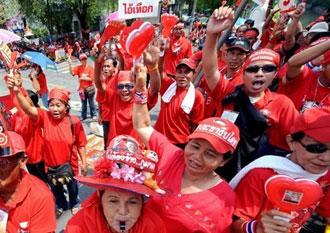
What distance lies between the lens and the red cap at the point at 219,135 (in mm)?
1979

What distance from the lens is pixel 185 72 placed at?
13.5 ft

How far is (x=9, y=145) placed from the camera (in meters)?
2.02

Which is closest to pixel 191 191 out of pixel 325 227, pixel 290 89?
pixel 325 227

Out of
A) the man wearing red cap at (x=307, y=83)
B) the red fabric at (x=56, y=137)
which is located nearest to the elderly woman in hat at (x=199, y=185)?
the man wearing red cap at (x=307, y=83)

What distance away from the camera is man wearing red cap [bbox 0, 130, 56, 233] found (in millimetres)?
2006

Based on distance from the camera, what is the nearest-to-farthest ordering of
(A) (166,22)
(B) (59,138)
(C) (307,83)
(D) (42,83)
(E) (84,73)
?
(C) (307,83) → (B) (59,138) → (A) (166,22) → (D) (42,83) → (E) (84,73)

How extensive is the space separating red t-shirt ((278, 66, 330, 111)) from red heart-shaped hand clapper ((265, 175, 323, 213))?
5.52 ft

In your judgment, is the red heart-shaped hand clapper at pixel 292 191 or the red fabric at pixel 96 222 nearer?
the red heart-shaped hand clapper at pixel 292 191

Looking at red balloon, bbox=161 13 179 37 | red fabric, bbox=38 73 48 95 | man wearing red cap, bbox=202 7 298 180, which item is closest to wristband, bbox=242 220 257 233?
man wearing red cap, bbox=202 7 298 180

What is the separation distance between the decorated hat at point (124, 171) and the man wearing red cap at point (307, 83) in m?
1.66

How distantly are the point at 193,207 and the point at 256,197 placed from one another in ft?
1.19

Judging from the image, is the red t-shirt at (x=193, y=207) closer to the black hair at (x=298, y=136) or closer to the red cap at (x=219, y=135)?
the red cap at (x=219, y=135)

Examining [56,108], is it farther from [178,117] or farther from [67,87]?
[67,87]

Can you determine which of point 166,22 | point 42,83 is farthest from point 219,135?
point 42,83
